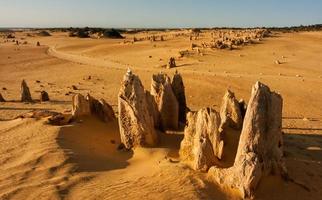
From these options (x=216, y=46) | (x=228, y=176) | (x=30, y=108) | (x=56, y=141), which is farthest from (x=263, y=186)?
(x=216, y=46)

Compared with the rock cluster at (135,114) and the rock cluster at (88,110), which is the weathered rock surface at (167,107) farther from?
the rock cluster at (88,110)

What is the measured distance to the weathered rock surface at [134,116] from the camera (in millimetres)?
11406

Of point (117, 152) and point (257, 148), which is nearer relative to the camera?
point (257, 148)

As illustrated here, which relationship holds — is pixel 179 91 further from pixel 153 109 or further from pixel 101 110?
pixel 101 110

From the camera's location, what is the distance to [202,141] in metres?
9.75

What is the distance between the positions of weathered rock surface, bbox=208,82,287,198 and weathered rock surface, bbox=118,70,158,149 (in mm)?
2416

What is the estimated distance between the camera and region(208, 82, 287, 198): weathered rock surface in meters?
9.02

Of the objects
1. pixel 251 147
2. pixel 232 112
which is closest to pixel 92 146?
pixel 232 112

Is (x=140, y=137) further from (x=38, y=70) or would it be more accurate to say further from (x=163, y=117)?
(x=38, y=70)

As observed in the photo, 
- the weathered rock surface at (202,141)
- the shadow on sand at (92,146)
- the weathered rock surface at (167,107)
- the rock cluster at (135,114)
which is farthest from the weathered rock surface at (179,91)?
the weathered rock surface at (202,141)

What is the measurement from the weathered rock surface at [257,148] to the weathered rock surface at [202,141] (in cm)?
34

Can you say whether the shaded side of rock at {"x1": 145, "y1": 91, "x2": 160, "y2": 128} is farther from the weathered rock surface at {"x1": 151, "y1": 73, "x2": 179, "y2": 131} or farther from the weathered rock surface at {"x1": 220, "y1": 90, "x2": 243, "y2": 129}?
the weathered rock surface at {"x1": 220, "y1": 90, "x2": 243, "y2": 129}

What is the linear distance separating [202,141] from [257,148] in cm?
113

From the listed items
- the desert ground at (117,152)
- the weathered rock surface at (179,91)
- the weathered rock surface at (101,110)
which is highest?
the weathered rock surface at (179,91)
